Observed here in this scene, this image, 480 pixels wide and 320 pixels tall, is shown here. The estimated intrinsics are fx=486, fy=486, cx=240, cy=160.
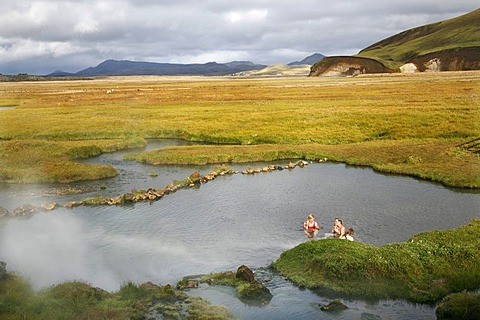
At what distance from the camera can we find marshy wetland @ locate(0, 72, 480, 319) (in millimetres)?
30109

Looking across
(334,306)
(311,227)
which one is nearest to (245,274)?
(334,306)

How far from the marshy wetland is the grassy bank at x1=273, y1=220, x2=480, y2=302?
797mm

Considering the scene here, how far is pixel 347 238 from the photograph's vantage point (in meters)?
32.0

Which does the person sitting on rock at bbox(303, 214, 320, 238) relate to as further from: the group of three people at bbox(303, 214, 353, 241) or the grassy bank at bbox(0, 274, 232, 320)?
the grassy bank at bbox(0, 274, 232, 320)

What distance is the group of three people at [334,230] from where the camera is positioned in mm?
32822

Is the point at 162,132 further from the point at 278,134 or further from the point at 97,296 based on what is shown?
the point at 97,296

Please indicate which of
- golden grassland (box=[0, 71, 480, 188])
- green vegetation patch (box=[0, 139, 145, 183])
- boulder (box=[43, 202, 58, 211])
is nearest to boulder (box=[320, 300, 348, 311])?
boulder (box=[43, 202, 58, 211])

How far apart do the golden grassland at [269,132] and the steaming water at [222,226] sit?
18.2 ft

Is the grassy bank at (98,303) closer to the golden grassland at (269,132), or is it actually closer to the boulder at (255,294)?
the boulder at (255,294)

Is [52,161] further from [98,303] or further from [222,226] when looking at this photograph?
[98,303]

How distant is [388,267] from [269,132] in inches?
2112

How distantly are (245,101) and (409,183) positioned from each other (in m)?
79.2

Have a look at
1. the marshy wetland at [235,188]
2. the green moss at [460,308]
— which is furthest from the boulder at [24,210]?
the green moss at [460,308]

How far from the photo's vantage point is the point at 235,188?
49.4 meters
